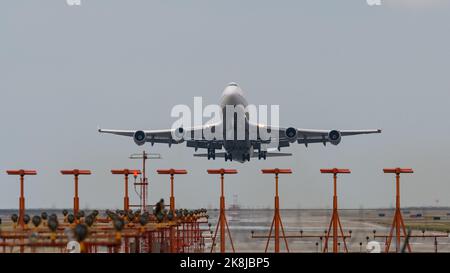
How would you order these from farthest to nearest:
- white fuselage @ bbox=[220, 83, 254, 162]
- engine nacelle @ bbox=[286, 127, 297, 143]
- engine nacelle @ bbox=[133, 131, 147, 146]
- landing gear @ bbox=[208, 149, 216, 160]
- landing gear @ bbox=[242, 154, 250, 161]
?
landing gear @ bbox=[208, 149, 216, 160], engine nacelle @ bbox=[286, 127, 297, 143], landing gear @ bbox=[242, 154, 250, 161], engine nacelle @ bbox=[133, 131, 147, 146], white fuselage @ bbox=[220, 83, 254, 162]

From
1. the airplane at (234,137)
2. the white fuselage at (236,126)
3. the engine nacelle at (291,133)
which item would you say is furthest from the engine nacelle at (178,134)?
the engine nacelle at (291,133)

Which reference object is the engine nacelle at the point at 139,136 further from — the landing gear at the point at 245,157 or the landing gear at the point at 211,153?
the landing gear at the point at 245,157

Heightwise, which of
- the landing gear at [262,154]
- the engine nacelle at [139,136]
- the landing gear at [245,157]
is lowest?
the landing gear at [245,157]

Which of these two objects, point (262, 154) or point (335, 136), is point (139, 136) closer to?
point (262, 154)

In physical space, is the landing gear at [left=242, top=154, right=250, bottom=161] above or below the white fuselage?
below

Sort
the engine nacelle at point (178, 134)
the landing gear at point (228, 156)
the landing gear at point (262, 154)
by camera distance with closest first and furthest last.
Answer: the landing gear at point (228, 156), the engine nacelle at point (178, 134), the landing gear at point (262, 154)

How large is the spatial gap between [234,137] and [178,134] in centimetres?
939

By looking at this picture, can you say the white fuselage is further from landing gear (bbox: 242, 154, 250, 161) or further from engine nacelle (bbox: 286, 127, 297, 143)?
engine nacelle (bbox: 286, 127, 297, 143)

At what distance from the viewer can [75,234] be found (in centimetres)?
2797

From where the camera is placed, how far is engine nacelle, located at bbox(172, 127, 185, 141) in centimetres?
9262

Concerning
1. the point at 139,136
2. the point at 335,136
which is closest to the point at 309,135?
the point at 335,136

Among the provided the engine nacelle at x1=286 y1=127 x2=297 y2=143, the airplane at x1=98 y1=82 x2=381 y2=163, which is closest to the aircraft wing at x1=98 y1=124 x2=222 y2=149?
the airplane at x1=98 y1=82 x2=381 y2=163

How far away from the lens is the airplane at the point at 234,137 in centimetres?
8812
